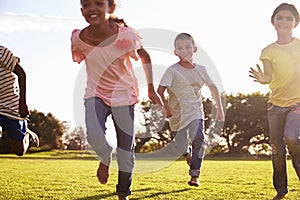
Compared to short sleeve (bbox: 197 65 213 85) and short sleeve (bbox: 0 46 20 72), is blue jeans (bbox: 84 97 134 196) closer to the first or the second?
short sleeve (bbox: 0 46 20 72)

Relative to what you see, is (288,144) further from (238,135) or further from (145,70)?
(238,135)

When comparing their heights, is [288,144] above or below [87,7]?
below

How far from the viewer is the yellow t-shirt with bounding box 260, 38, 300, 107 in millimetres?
6586

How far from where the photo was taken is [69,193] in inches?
291

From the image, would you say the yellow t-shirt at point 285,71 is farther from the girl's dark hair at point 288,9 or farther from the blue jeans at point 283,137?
the girl's dark hair at point 288,9

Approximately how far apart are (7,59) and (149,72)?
2.29 metres

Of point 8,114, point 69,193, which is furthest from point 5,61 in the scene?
point 69,193

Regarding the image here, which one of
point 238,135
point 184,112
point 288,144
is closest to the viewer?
point 288,144

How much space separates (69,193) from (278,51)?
135 inches

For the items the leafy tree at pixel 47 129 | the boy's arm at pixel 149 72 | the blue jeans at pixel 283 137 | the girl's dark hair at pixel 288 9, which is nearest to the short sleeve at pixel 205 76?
the blue jeans at pixel 283 137

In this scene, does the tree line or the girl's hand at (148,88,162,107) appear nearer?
the girl's hand at (148,88,162,107)

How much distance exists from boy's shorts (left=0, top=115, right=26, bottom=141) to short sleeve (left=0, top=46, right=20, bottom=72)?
0.76 metres

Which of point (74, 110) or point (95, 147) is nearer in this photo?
point (95, 147)

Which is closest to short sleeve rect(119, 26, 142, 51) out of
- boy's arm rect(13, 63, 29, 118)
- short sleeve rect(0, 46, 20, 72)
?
boy's arm rect(13, 63, 29, 118)
